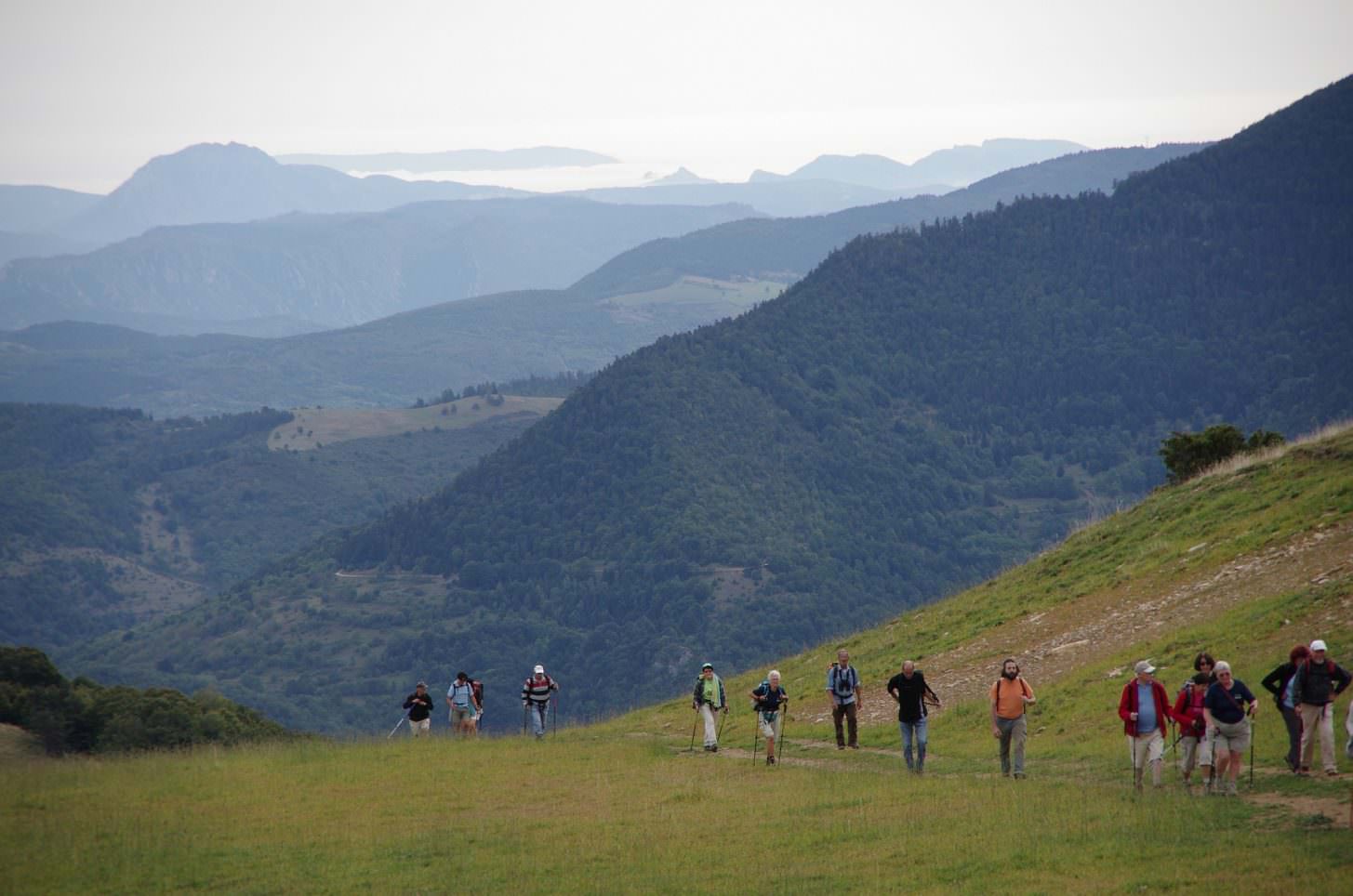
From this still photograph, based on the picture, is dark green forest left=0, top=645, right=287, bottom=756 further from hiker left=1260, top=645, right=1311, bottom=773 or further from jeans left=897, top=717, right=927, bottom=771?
hiker left=1260, top=645, right=1311, bottom=773

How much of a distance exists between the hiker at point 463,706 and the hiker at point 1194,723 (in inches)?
630

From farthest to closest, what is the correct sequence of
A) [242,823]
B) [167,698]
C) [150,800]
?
1. [167,698]
2. [150,800]
3. [242,823]

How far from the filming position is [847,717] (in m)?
27.2

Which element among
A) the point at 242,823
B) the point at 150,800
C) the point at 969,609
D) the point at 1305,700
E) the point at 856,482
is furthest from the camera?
the point at 856,482

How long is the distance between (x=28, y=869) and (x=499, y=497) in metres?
176

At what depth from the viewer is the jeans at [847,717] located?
87.9 ft

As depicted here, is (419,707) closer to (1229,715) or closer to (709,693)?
(709,693)

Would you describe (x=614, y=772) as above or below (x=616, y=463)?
below

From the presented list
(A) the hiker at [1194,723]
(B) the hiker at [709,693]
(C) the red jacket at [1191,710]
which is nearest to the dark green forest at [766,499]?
(B) the hiker at [709,693]

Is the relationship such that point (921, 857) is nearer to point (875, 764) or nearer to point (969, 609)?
point (875, 764)

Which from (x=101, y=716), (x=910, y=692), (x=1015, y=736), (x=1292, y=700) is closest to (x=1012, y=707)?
(x=1015, y=736)

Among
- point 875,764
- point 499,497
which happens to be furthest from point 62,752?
point 499,497

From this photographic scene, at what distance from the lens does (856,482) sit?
177250 mm

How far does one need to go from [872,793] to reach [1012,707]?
2.31m
